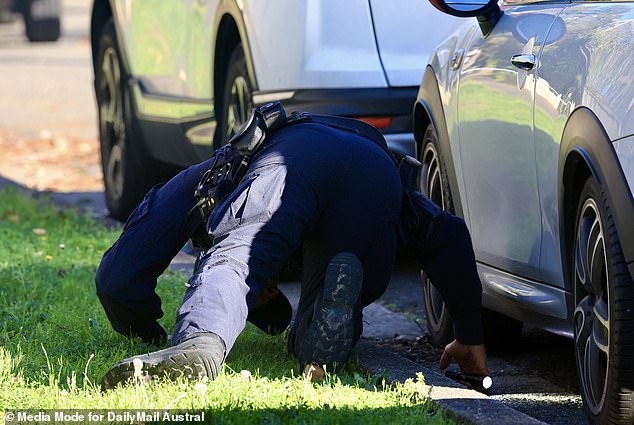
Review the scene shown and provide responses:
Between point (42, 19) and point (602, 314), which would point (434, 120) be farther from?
point (42, 19)

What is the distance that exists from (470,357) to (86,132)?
34.0 feet

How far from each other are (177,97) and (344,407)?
151 inches

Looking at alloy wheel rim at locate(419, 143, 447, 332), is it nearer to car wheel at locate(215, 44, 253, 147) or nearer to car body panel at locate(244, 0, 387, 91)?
car body panel at locate(244, 0, 387, 91)

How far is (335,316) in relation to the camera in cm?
392

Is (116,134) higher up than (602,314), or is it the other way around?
(602,314)

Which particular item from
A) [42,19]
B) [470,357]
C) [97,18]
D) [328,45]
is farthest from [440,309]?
[42,19]

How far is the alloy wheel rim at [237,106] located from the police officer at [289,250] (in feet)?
5.74

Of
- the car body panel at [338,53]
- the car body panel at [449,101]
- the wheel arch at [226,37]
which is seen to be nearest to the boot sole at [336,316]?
the car body panel at [449,101]

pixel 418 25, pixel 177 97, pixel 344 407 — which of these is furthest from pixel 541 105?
pixel 177 97

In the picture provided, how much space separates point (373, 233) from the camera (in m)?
4.06

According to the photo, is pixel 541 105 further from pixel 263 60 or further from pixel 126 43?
pixel 126 43

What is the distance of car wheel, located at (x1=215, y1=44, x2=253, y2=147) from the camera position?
20.0ft

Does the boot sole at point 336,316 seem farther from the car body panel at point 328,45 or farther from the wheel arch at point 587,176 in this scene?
the car body panel at point 328,45

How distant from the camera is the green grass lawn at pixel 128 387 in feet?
11.2
